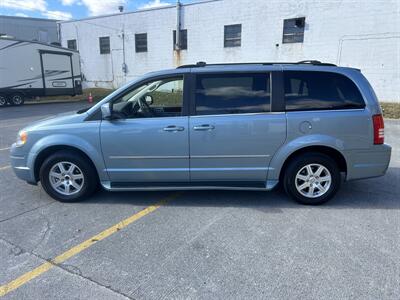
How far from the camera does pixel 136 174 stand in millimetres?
4059

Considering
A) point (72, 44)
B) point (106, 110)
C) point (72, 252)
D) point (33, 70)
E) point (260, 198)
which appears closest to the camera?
point (72, 252)

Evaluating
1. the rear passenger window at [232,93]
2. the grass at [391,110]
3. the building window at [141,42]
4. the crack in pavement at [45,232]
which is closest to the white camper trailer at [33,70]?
the building window at [141,42]

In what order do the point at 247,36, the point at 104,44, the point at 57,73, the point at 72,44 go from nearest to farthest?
the point at 247,36 < the point at 57,73 < the point at 104,44 < the point at 72,44

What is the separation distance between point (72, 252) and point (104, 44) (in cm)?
2559

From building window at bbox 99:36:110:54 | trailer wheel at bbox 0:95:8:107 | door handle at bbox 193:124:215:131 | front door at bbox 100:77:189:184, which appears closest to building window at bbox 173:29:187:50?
building window at bbox 99:36:110:54

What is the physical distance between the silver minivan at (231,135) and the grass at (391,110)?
11.2 meters

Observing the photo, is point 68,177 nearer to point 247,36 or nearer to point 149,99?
point 149,99

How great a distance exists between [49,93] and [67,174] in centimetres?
1717

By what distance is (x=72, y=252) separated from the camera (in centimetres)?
304

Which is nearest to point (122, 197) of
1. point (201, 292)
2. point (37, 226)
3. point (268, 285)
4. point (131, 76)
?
point (37, 226)

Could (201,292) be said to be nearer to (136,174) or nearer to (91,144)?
(136,174)

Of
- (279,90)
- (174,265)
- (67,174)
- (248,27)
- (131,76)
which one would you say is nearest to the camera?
(174,265)

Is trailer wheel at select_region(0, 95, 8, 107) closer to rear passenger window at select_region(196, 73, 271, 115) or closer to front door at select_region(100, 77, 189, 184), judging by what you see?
front door at select_region(100, 77, 189, 184)

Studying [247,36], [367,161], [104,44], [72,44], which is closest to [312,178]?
[367,161]
